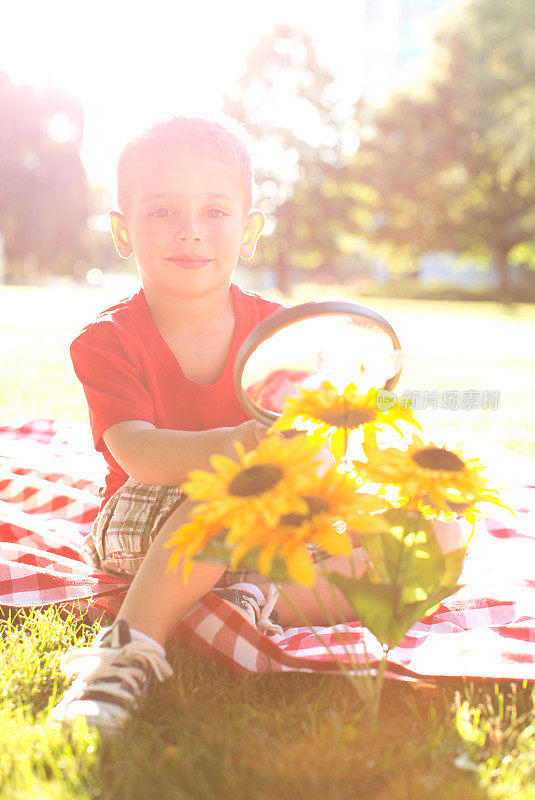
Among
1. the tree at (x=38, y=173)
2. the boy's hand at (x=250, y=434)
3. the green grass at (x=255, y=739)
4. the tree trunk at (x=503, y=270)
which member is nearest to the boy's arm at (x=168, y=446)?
the boy's hand at (x=250, y=434)

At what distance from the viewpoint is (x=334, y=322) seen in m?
1.27

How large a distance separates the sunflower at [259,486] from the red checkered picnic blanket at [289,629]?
0.90 feet

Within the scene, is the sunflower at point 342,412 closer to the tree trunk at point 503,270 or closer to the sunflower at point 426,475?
the sunflower at point 426,475

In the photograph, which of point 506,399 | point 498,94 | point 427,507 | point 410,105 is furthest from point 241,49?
point 427,507

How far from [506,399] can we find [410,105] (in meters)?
21.0

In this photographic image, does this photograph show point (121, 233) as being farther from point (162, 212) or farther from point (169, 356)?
point (169, 356)

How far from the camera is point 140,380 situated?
67.3 inches

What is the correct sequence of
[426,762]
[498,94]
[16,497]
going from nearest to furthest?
[426,762] → [16,497] → [498,94]

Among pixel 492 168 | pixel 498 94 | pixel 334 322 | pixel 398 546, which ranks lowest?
pixel 398 546

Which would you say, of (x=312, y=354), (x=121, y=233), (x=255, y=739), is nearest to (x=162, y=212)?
(x=121, y=233)

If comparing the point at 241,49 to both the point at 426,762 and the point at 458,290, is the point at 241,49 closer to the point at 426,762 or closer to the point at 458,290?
the point at 458,290

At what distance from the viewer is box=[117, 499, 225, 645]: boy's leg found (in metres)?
1.37

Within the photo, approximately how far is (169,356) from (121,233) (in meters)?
0.34

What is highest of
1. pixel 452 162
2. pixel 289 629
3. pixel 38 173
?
pixel 38 173
